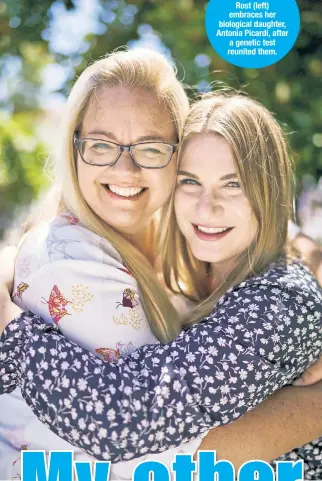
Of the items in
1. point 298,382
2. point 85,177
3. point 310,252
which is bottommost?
point 298,382

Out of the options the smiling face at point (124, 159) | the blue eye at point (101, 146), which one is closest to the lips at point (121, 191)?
the smiling face at point (124, 159)

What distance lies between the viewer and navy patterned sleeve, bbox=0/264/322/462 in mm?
1688

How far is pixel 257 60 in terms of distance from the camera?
2.25 meters

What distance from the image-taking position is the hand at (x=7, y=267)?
194 cm

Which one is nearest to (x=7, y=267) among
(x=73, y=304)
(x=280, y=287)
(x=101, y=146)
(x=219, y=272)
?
(x=73, y=304)

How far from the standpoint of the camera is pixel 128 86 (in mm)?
1979

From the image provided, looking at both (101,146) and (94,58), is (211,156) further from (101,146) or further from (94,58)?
(94,58)

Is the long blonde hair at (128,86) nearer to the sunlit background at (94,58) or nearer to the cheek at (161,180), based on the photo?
the cheek at (161,180)

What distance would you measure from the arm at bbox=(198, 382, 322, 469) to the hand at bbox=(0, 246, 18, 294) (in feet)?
2.05

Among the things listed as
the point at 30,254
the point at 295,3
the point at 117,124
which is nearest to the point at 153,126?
the point at 117,124

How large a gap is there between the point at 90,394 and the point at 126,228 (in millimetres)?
582

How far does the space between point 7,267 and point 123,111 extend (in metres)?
0.51

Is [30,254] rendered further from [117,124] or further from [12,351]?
[117,124]

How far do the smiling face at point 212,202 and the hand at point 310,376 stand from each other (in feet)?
1.19
